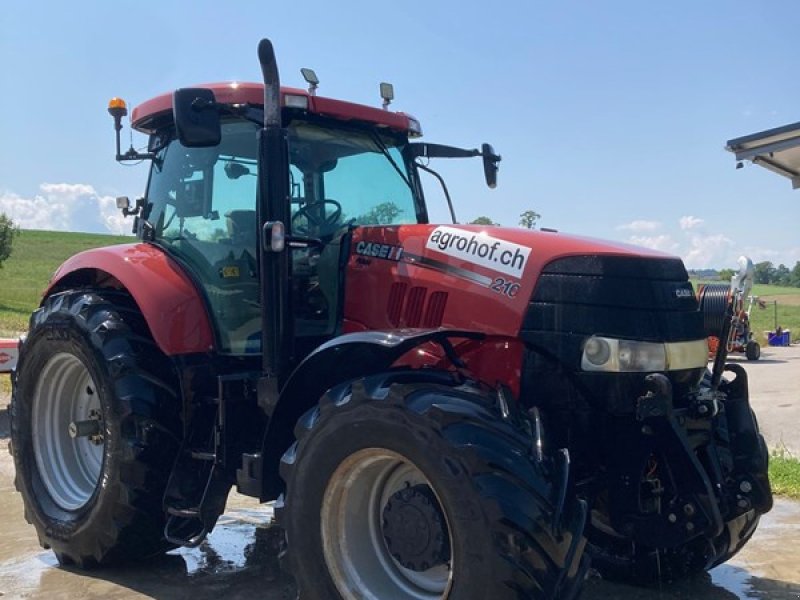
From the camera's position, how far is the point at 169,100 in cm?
462

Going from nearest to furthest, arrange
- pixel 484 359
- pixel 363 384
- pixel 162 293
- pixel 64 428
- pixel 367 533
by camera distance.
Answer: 1. pixel 363 384
2. pixel 367 533
3. pixel 484 359
4. pixel 162 293
5. pixel 64 428

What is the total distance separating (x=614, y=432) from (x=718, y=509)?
0.49 metres

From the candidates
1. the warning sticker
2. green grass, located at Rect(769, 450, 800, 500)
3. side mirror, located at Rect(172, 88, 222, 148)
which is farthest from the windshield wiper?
green grass, located at Rect(769, 450, 800, 500)

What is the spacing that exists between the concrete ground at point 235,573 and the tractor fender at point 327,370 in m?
0.76

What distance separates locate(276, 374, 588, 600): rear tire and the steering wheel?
1163 millimetres

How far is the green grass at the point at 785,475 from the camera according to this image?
6.17 m

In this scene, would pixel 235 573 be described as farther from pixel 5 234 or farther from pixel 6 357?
pixel 5 234

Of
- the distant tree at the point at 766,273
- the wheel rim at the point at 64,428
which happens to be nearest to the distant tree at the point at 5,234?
the wheel rim at the point at 64,428

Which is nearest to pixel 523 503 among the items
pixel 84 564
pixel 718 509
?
pixel 718 509

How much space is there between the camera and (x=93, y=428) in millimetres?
4684

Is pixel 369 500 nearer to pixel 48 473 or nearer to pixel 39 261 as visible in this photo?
pixel 48 473

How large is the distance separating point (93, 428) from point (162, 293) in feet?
3.05

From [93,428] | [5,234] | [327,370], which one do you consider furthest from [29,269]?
[327,370]

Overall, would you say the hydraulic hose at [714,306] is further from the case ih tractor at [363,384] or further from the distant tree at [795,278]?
the distant tree at [795,278]
